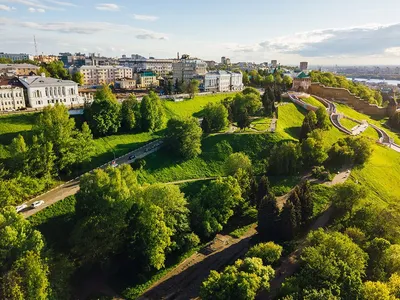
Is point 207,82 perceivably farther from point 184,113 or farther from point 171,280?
point 171,280

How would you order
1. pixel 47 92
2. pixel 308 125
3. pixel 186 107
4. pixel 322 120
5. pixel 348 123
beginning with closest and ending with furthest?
pixel 308 125 < pixel 47 92 < pixel 322 120 < pixel 186 107 < pixel 348 123

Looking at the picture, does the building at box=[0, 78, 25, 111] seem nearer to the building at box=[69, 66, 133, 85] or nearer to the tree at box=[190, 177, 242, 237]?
the tree at box=[190, 177, 242, 237]

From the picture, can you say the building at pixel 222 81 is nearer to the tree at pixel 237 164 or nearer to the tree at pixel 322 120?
the tree at pixel 322 120

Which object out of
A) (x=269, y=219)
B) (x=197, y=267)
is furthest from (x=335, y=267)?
(x=197, y=267)

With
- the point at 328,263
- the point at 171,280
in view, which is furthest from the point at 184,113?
the point at 328,263

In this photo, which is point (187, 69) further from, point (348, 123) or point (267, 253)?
point (267, 253)

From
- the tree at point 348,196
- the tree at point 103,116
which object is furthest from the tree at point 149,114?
the tree at point 348,196

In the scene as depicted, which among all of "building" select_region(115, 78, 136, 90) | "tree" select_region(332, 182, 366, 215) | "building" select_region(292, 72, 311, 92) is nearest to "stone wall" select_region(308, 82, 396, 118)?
"building" select_region(292, 72, 311, 92)
